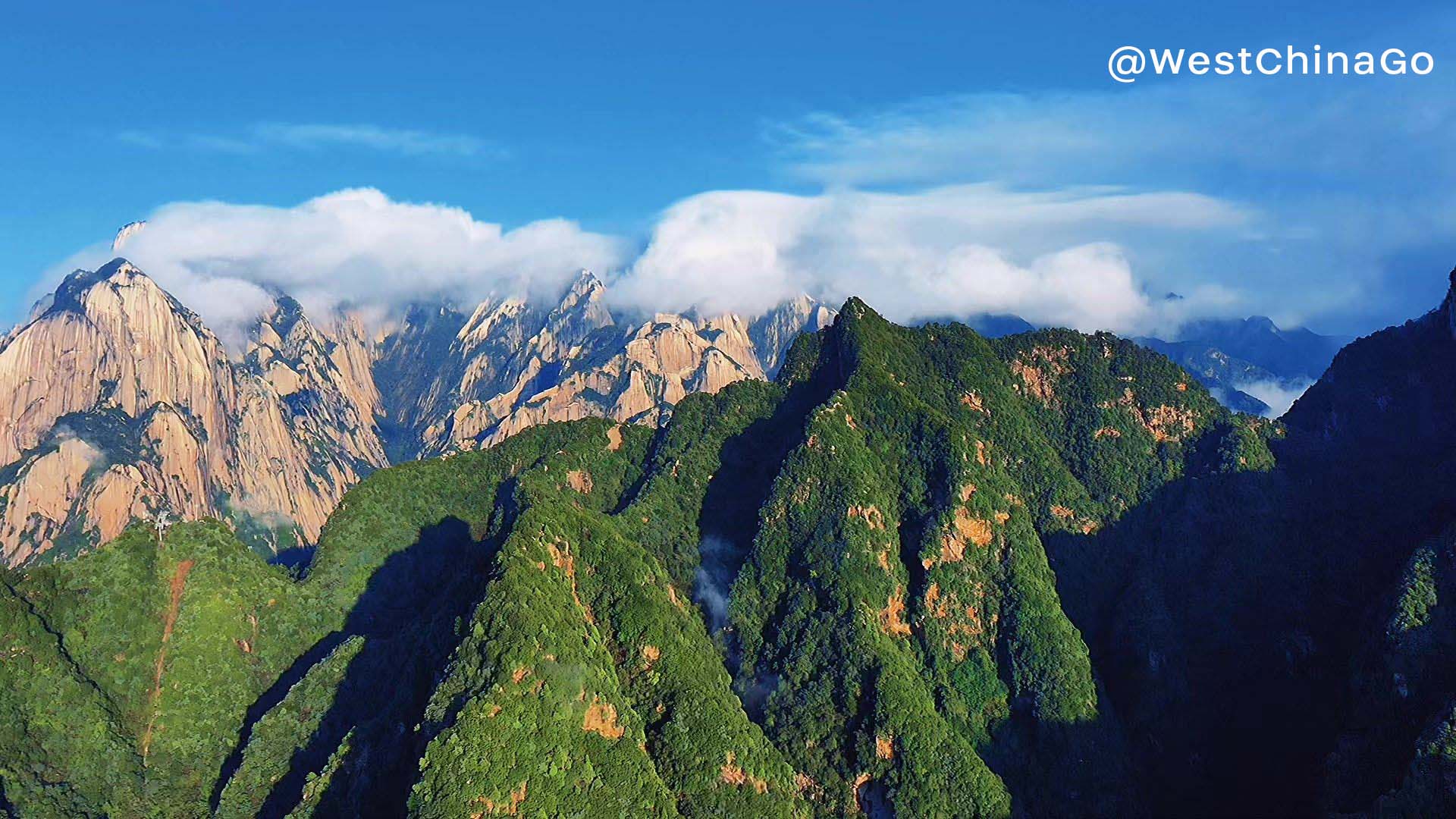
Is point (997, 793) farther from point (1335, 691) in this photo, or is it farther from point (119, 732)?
point (119, 732)

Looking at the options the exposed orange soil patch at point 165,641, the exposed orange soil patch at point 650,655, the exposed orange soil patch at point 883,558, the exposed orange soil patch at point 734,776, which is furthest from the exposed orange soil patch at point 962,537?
the exposed orange soil patch at point 165,641

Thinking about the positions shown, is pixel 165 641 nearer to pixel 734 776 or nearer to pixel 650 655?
pixel 650 655

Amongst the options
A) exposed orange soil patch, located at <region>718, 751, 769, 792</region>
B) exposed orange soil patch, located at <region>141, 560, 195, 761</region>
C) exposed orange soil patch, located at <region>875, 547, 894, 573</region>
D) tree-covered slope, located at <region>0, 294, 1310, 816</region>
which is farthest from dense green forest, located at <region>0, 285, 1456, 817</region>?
exposed orange soil patch, located at <region>875, 547, 894, 573</region>

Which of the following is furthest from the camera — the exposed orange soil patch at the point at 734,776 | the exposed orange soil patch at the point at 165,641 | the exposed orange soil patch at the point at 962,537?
the exposed orange soil patch at the point at 962,537

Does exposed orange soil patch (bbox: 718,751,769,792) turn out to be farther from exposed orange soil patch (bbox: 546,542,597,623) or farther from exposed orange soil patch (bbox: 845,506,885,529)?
exposed orange soil patch (bbox: 845,506,885,529)

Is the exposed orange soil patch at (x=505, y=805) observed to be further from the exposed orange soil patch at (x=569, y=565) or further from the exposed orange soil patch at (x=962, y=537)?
the exposed orange soil patch at (x=962, y=537)
